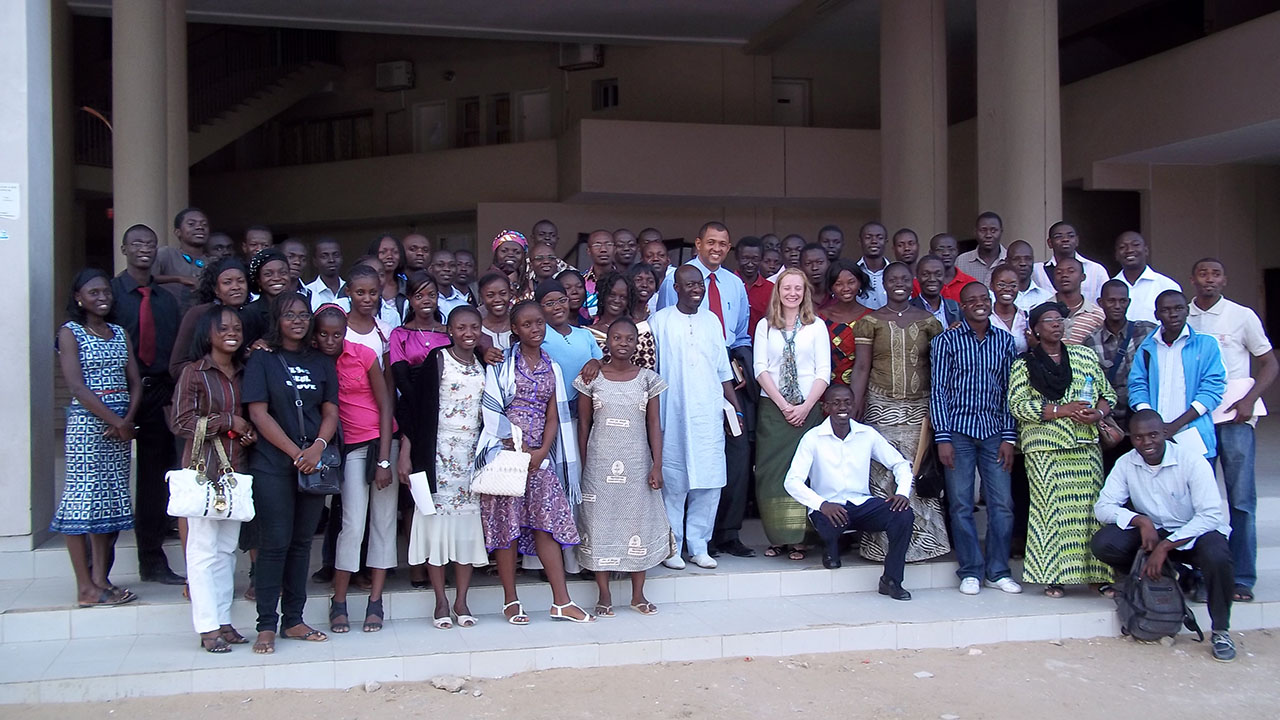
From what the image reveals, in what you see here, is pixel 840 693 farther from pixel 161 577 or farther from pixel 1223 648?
pixel 161 577

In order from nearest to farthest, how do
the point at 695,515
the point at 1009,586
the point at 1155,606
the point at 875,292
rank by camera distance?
the point at 1155,606 → the point at 1009,586 → the point at 695,515 → the point at 875,292

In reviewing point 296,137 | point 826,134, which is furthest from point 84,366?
point 296,137

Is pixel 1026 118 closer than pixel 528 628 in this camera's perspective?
No

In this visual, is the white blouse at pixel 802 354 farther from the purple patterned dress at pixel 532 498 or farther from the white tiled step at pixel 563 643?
the purple patterned dress at pixel 532 498

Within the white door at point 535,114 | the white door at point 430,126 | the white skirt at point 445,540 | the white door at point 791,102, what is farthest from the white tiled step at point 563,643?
the white door at point 430,126

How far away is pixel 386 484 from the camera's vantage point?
17.1 feet

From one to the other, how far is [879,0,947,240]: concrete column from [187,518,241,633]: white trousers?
27.7 ft

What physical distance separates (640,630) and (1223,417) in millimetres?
3401

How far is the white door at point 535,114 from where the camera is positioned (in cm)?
1802

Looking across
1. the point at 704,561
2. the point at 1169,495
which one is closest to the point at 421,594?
the point at 704,561

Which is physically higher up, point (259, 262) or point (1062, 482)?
point (259, 262)

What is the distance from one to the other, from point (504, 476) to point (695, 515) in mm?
1460

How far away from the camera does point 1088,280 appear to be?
7207mm

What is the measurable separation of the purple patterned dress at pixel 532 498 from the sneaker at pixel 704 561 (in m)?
0.97
